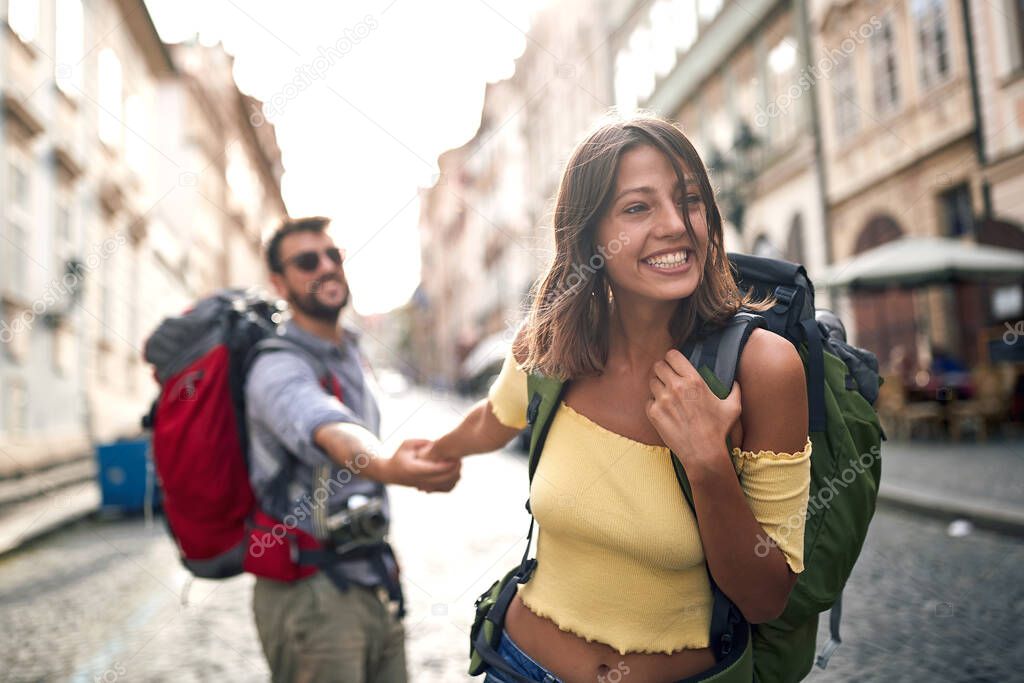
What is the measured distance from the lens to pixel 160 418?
2.44 metres

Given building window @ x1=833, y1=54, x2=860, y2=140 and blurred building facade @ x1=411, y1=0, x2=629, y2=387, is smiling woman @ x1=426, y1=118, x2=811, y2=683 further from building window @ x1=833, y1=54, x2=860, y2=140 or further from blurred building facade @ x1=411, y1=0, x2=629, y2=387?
building window @ x1=833, y1=54, x2=860, y2=140

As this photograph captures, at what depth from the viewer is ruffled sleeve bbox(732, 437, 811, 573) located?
56.3 inches

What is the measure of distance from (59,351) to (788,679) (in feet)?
47.6

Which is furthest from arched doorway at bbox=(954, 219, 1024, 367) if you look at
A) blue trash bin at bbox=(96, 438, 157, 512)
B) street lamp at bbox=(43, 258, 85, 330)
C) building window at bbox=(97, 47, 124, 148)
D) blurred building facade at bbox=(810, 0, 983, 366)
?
building window at bbox=(97, 47, 124, 148)

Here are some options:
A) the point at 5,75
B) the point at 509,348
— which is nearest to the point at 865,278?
the point at 509,348

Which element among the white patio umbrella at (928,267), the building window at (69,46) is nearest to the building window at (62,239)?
the building window at (69,46)

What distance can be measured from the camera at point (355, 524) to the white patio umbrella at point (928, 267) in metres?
10.8

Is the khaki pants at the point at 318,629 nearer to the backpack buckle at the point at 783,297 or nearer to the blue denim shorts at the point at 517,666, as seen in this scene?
the blue denim shorts at the point at 517,666

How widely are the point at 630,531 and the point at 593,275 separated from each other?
0.55 metres

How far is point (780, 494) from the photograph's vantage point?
1435 mm

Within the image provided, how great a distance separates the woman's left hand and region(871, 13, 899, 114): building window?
16.3 meters

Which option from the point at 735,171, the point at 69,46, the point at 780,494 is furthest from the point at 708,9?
the point at 780,494

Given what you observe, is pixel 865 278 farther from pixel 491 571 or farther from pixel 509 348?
pixel 509 348

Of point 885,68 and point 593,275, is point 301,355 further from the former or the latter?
point 885,68
